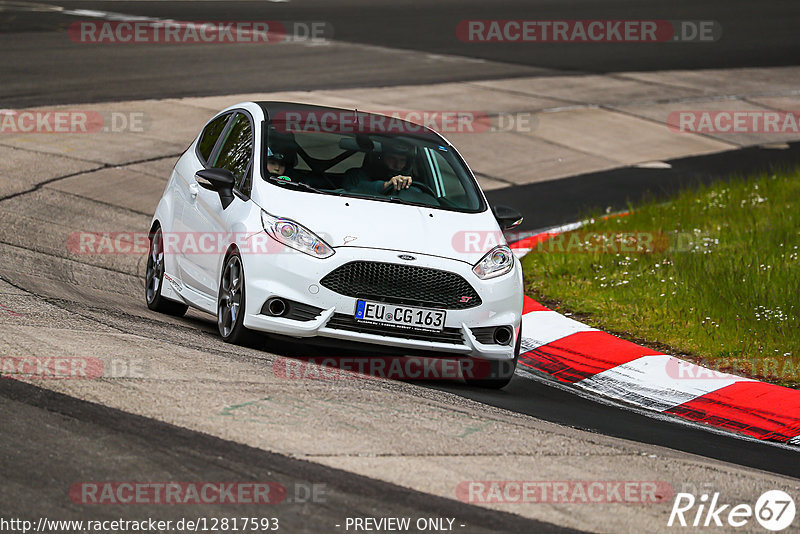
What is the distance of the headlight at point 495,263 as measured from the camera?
797 centimetres

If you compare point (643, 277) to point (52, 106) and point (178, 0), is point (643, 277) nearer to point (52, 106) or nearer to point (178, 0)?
point (52, 106)

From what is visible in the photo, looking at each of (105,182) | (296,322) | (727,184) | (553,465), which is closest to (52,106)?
(105,182)

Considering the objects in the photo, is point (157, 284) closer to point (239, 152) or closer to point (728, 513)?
point (239, 152)

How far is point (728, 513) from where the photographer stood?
540 centimetres

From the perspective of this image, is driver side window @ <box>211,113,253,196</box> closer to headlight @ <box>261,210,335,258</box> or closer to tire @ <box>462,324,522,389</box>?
headlight @ <box>261,210,335,258</box>

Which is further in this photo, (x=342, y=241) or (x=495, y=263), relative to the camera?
(x=495, y=263)

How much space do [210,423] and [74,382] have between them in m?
0.86

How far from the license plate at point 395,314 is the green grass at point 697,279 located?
99.8 inches

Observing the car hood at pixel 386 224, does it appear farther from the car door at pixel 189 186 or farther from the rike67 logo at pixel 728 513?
the rike67 logo at pixel 728 513

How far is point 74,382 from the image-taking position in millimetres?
6156

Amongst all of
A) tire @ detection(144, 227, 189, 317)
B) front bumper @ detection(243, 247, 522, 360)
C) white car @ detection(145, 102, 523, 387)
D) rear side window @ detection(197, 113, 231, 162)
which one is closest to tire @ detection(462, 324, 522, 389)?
white car @ detection(145, 102, 523, 387)

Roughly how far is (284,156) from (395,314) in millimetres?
1715

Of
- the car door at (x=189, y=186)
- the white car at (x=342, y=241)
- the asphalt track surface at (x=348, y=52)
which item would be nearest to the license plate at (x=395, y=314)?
the white car at (x=342, y=241)

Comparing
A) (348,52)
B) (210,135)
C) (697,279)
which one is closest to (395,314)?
(210,135)
